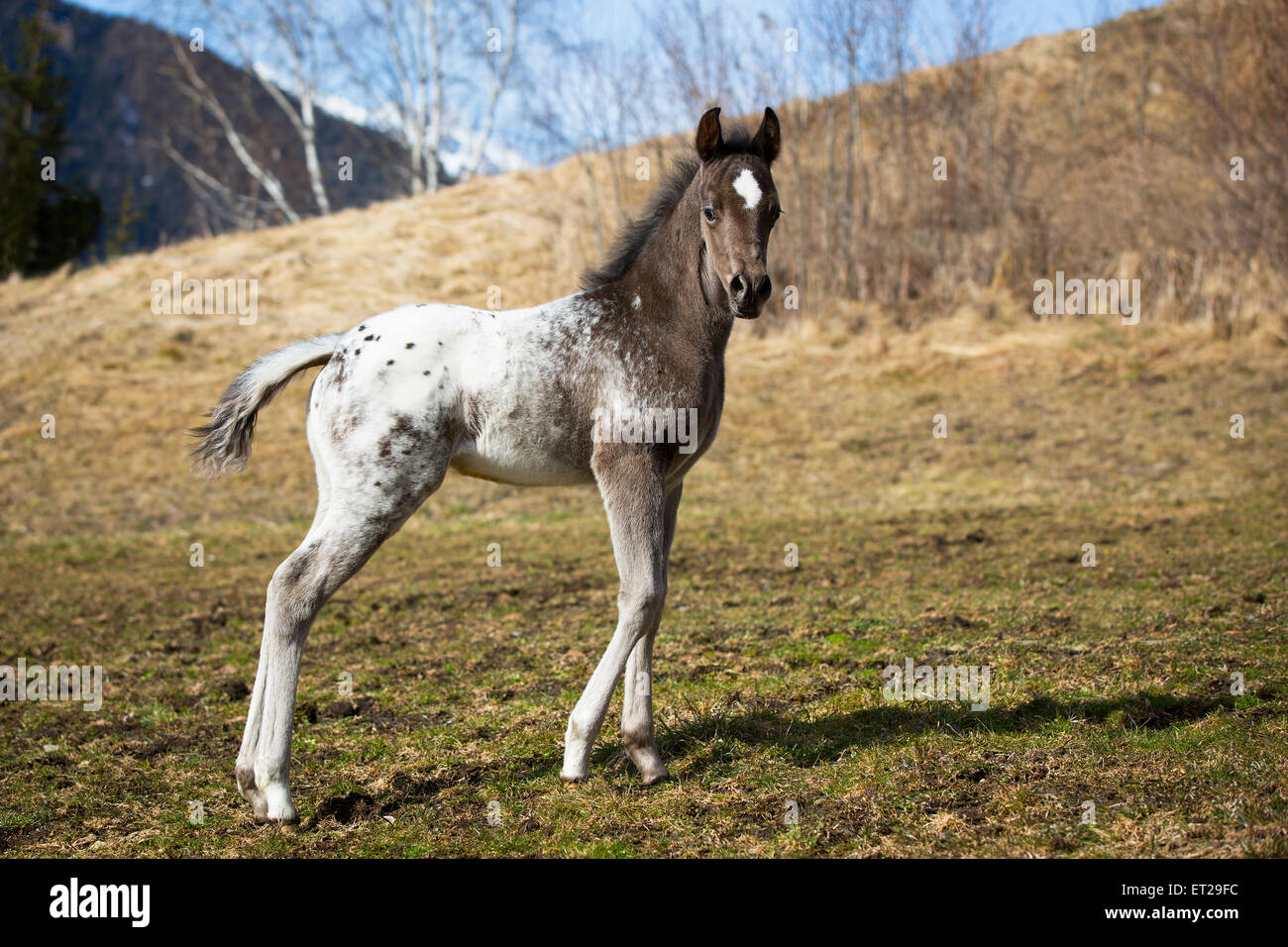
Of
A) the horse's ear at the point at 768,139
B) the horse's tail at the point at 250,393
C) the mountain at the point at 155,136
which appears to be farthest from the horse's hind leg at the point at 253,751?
the mountain at the point at 155,136

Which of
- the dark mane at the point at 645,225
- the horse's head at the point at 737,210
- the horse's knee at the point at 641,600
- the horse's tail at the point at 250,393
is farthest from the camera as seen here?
the dark mane at the point at 645,225

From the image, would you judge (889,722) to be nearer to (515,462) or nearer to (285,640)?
(515,462)

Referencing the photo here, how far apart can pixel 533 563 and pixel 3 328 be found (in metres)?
15.8

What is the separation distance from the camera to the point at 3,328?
20219 mm

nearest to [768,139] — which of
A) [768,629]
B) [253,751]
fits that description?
[253,751]

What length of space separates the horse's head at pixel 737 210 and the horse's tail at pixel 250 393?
1778mm

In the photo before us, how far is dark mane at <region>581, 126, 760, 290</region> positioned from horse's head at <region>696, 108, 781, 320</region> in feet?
1.00

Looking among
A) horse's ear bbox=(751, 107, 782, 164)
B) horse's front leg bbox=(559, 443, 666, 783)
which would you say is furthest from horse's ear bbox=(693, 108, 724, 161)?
horse's front leg bbox=(559, 443, 666, 783)

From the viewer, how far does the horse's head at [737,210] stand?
404 centimetres

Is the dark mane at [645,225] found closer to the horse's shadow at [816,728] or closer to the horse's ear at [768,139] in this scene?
the horse's ear at [768,139]

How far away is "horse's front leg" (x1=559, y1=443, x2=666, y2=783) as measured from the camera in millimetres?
4203

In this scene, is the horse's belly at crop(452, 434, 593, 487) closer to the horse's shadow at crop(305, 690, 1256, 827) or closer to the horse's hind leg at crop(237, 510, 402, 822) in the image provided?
the horse's hind leg at crop(237, 510, 402, 822)

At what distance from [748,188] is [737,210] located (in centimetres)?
10

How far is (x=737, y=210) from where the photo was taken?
4137 mm
